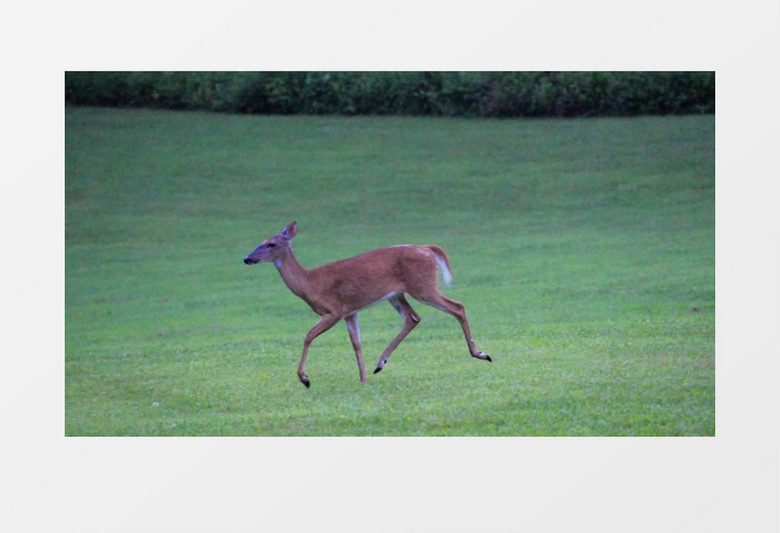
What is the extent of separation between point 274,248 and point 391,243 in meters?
4.23

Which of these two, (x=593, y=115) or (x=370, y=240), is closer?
(x=593, y=115)

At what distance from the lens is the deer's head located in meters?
7.80

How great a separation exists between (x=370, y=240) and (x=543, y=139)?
6.89 feet

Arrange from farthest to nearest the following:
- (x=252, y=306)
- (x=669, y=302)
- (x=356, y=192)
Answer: (x=356, y=192), (x=252, y=306), (x=669, y=302)

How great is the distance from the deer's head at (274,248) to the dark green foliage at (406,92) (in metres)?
1.76

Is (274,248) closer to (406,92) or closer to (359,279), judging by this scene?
(359,279)

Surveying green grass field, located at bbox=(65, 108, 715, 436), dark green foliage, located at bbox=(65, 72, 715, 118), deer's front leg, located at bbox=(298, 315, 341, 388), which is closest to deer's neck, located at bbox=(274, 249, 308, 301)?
deer's front leg, located at bbox=(298, 315, 341, 388)

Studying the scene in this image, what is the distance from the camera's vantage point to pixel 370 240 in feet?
39.9

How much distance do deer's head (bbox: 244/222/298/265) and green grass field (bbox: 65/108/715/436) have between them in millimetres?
939

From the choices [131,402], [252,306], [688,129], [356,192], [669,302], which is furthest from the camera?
[356,192]

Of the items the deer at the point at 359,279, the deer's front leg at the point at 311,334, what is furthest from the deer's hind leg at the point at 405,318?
the deer's front leg at the point at 311,334

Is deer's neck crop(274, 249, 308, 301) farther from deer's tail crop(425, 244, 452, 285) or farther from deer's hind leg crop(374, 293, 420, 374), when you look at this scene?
deer's tail crop(425, 244, 452, 285)
